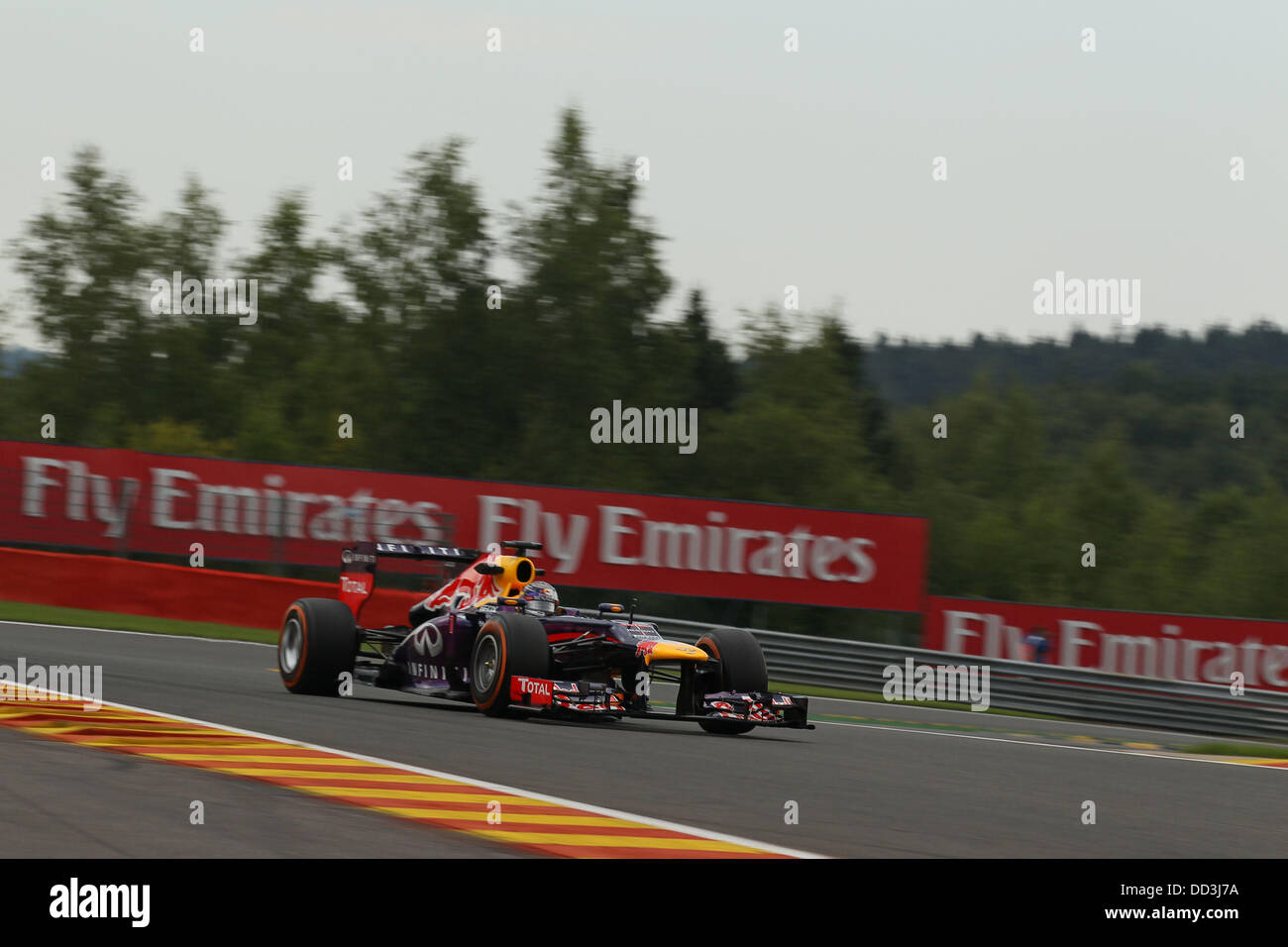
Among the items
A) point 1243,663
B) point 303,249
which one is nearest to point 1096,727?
point 1243,663

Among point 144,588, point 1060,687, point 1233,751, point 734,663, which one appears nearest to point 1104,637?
point 1060,687

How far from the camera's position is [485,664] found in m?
11.6

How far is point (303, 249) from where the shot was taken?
49.5 metres

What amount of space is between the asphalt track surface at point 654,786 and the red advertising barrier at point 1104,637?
7062 mm

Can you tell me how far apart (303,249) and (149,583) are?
3031 cm

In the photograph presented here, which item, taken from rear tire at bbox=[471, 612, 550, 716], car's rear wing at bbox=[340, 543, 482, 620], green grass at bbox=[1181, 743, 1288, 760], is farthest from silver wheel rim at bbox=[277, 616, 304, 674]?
green grass at bbox=[1181, 743, 1288, 760]

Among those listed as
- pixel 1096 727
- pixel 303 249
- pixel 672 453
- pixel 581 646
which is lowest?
pixel 1096 727

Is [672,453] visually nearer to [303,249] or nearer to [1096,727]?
[303,249]

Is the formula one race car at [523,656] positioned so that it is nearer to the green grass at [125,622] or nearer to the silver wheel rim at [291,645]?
the silver wheel rim at [291,645]

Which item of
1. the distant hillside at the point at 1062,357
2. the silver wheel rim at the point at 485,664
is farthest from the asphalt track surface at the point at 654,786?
the distant hillside at the point at 1062,357

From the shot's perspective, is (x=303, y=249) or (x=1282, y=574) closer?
(x=1282, y=574)

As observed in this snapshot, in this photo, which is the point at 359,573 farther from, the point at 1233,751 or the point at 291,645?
the point at 1233,751

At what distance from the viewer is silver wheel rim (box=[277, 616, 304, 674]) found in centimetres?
1270

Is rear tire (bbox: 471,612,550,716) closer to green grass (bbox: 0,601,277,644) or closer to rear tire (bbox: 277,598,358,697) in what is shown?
rear tire (bbox: 277,598,358,697)
